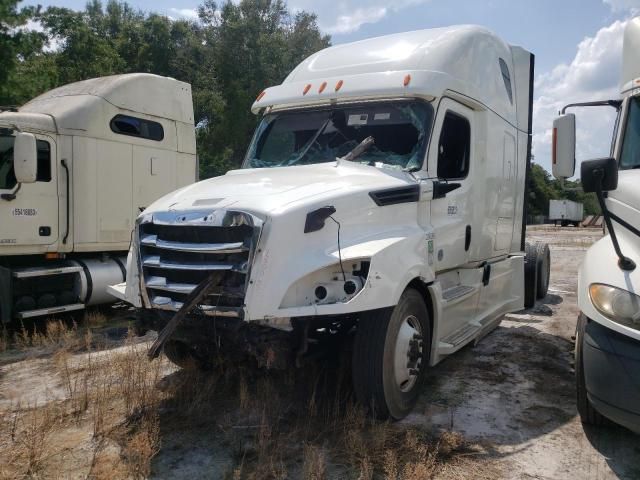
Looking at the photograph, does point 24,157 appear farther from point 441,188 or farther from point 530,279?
point 530,279

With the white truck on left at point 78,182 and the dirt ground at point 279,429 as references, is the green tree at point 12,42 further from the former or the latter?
the dirt ground at point 279,429

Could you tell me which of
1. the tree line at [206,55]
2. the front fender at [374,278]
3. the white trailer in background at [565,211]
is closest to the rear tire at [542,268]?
the front fender at [374,278]

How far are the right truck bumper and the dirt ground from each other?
0.55m

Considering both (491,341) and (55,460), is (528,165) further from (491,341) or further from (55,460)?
(55,460)

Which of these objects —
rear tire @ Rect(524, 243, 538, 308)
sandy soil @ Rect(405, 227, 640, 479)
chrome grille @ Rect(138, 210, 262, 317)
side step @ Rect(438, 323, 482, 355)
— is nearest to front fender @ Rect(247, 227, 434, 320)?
chrome grille @ Rect(138, 210, 262, 317)

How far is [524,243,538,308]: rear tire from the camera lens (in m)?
9.34

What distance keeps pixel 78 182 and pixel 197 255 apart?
4903mm

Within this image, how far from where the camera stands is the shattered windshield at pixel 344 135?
512 centimetres

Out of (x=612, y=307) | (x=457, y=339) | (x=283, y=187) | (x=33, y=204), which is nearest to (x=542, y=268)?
(x=457, y=339)

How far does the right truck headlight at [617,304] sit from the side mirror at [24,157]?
6.67 metres

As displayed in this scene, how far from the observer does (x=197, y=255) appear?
13.7 ft

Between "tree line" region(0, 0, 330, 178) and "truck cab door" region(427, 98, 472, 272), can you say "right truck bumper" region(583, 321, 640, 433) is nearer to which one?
"truck cab door" region(427, 98, 472, 272)

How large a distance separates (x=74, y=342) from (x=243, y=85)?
22.0m

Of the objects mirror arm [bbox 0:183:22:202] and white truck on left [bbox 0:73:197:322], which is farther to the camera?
white truck on left [bbox 0:73:197:322]
